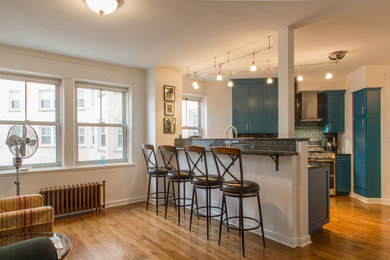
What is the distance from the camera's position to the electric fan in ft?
10.2

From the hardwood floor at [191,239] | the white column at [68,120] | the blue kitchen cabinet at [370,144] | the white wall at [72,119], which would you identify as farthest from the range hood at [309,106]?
the white column at [68,120]

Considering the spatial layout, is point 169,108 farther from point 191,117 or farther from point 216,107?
point 216,107

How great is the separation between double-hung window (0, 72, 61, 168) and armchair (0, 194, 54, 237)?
1.51m

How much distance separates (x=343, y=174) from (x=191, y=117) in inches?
140

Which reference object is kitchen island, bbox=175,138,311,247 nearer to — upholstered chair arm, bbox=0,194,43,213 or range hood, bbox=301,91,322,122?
upholstered chair arm, bbox=0,194,43,213

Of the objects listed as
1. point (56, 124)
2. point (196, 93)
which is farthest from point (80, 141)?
point (196, 93)

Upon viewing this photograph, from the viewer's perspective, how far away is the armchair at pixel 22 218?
2045mm

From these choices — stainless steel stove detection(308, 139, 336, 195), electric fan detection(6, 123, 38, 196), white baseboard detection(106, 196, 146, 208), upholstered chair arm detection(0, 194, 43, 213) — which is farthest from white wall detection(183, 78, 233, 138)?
upholstered chair arm detection(0, 194, 43, 213)

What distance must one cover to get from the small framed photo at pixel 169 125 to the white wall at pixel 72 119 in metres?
0.52

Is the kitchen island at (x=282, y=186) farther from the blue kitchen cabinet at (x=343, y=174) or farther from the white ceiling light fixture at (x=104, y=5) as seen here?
the blue kitchen cabinet at (x=343, y=174)

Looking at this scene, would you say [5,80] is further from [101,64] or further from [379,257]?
[379,257]

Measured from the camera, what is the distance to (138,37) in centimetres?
313

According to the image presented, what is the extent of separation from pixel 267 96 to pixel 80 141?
13.6 feet

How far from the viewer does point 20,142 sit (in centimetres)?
315
